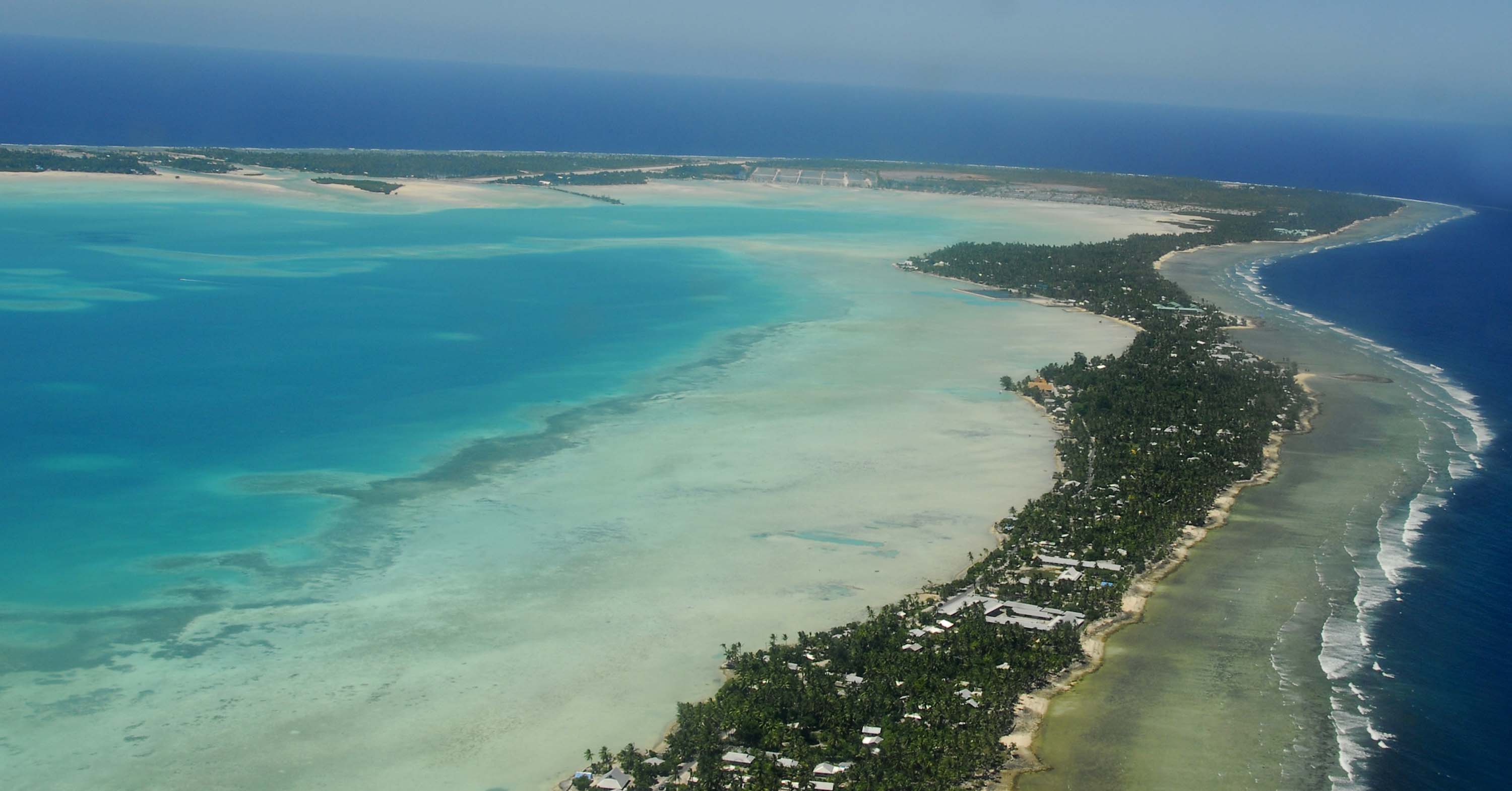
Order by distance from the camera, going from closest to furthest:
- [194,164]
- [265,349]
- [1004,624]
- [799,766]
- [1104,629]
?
[799,766], [1004,624], [1104,629], [265,349], [194,164]

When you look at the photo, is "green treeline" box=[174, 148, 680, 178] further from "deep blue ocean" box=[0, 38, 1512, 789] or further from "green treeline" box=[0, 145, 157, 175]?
"deep blue ocean" box=[0, 38, 1512, 789]

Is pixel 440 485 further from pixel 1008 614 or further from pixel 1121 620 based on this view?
pixel 1121 620

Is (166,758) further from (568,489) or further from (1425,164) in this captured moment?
(1425,164)

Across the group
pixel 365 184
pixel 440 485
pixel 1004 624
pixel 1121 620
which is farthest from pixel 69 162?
pixel 1121 620

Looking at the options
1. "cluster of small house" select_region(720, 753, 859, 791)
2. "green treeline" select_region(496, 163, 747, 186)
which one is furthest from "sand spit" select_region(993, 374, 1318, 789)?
"green treeline" select_region(496, 163, 747, 186)

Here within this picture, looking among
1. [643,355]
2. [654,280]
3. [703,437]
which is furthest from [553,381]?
[654,280]
